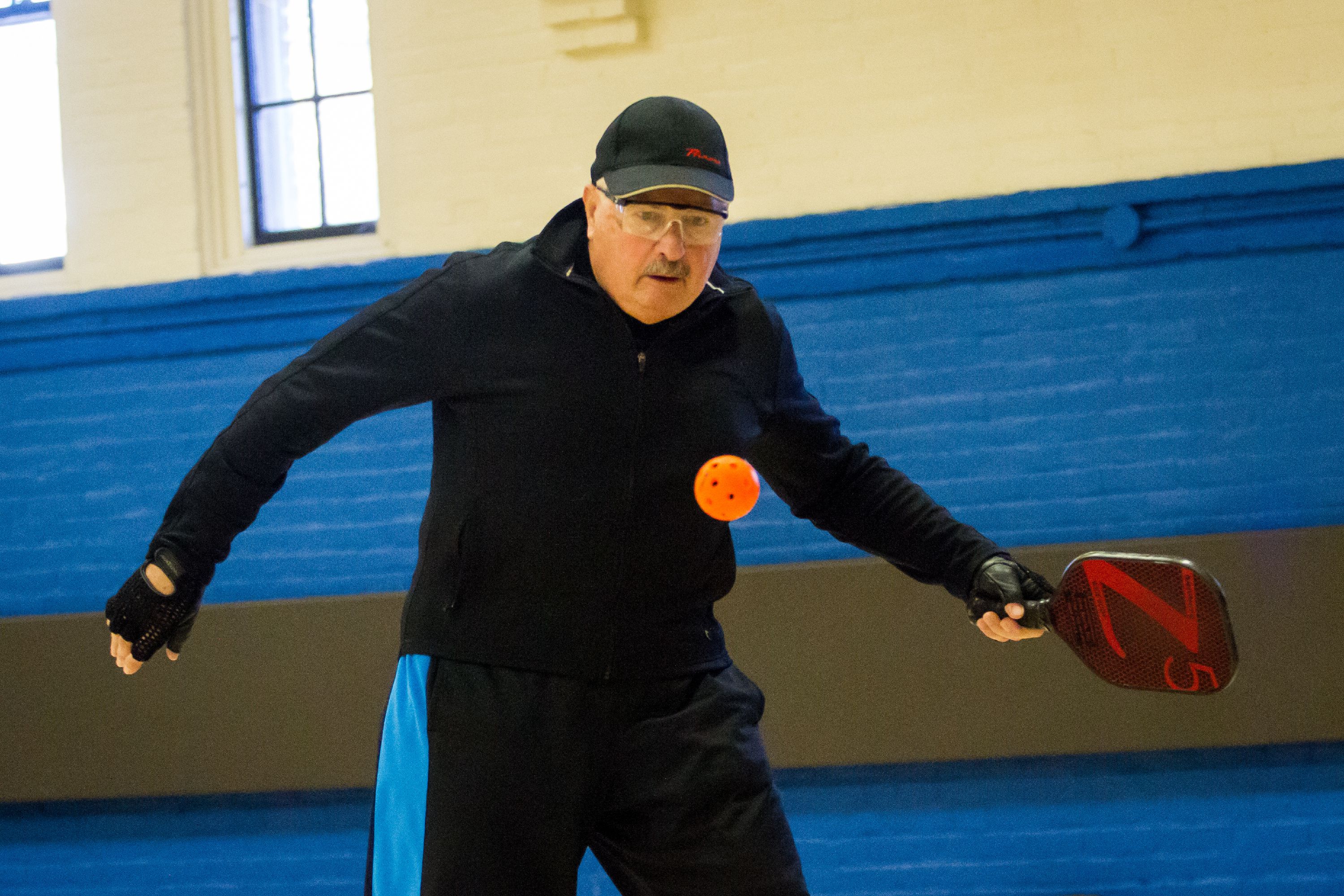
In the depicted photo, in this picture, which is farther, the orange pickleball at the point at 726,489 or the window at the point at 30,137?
the window at the point at 30,137

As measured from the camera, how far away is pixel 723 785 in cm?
200

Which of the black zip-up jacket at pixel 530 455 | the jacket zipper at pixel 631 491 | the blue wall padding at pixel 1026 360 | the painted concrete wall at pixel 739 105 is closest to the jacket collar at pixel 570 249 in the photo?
the black zip-up jacket at pixel 530 455

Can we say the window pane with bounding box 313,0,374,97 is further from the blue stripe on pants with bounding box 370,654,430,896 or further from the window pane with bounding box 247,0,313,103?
the blue stripe on pants with bounding box 370,654,430,896

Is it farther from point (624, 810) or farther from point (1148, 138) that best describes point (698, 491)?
point (1148, 138)

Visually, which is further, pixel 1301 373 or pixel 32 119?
pixel 32 119

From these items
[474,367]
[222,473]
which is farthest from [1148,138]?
[222,473]

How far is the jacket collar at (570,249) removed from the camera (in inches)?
81.9

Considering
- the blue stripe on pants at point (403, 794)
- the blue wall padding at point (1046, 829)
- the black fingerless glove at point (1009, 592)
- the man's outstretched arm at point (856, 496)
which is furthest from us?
the blue wall padding at point (1046, 829)

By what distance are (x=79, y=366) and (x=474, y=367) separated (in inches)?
113

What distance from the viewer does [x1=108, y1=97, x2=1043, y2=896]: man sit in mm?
1950

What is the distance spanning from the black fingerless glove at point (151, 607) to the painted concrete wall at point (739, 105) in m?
2.21

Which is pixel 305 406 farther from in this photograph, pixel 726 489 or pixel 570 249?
pixel 726 489

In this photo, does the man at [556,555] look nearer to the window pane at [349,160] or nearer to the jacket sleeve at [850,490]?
the jacket sleeve at [850,490]

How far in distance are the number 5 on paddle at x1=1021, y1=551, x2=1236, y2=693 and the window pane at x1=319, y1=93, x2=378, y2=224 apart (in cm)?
314
